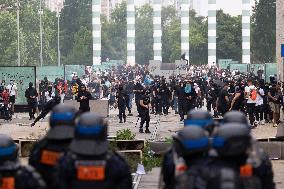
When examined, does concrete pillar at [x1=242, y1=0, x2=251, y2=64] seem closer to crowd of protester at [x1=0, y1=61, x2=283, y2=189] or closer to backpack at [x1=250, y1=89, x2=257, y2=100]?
backpack at [x1=250, y1=89, x2=257, y2=100]

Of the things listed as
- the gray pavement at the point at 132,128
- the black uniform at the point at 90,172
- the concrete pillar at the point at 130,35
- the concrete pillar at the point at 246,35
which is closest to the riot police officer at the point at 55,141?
the black uniform at the point at 90,172

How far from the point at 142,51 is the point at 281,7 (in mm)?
104995

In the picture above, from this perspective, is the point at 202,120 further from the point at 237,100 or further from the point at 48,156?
the point at 237,100

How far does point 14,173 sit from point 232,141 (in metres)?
1.74

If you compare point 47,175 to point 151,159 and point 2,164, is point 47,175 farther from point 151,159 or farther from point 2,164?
point 151,159

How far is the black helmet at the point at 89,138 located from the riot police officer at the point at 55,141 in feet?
2.40

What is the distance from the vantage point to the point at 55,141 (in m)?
8.10

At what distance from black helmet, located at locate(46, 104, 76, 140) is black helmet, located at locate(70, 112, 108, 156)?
716 millimetres

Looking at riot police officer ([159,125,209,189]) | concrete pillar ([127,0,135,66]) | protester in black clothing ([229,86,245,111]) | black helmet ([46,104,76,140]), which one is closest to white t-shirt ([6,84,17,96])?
protester in black clothing ([229,86,245,111])

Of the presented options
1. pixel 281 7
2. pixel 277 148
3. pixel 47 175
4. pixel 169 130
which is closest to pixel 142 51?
pixel 281 7

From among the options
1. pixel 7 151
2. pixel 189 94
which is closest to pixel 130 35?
pixel 189 94

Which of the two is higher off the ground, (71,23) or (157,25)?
(71,23)

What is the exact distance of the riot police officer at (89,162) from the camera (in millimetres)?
7211

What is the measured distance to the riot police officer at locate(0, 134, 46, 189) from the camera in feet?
23.3
